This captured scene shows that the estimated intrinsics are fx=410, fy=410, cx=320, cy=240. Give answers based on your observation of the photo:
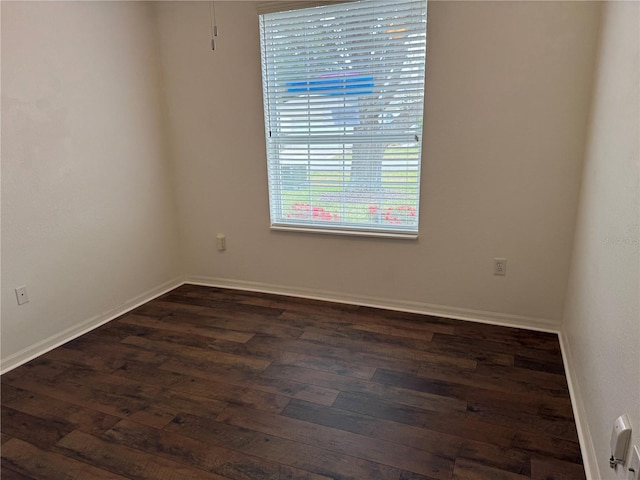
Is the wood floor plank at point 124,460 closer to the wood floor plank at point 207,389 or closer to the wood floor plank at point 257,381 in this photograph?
the wood floor plank at point 207,389

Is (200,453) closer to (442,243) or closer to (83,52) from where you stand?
(442,243)

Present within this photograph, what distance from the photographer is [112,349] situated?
258 cm

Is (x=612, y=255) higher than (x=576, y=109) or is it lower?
lower

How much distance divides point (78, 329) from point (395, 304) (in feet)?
7.37

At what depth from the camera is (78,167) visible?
2727 mm

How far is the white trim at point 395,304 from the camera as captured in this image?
9.07 ft

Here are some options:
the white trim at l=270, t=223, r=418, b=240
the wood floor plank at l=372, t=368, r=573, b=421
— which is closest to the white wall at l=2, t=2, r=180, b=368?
the white trim at l=270, t=223, r=418, b=240

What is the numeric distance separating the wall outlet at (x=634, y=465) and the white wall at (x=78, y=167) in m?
2.94

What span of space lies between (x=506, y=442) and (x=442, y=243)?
1409 millimetres

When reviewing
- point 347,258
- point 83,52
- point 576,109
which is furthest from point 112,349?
point 576,109

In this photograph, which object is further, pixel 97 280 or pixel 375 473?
pixel 97 280

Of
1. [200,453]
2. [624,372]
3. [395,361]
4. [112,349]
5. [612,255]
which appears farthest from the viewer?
[112,349]

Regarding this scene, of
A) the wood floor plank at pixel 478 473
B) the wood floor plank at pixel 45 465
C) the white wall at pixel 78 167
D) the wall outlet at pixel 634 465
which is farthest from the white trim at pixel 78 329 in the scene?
the wall outlet at pixel 634 465

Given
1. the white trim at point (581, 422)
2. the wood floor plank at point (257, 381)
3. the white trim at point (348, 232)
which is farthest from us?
the white trim at point (348, 232)
